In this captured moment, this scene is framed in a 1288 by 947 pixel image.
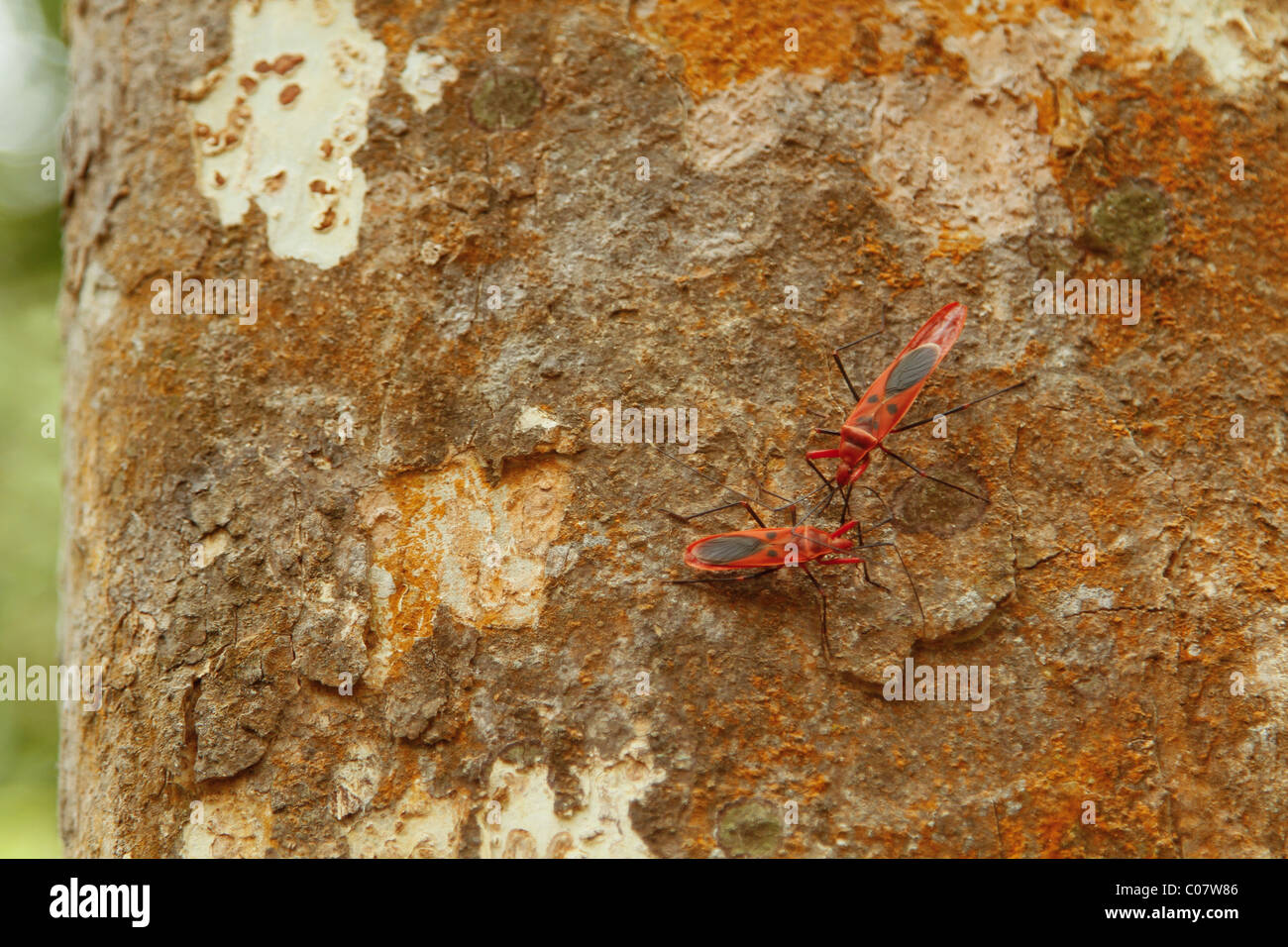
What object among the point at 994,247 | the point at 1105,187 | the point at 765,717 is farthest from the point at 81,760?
the point at 1105,187

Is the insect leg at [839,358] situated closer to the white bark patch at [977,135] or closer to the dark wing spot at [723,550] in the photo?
the white bark patch at [977,135]

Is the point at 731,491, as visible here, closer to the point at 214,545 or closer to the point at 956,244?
the point at 956,244

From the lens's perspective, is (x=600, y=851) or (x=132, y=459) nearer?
(x=600, y=851)

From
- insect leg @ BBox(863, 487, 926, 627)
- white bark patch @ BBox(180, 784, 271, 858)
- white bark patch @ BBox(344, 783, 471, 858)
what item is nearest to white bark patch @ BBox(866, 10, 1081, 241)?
insect leg @ BBox(863, 487, 926, 627)

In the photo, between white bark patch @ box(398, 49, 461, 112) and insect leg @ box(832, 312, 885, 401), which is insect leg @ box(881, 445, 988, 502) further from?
white bark patch @ box(398, 49, 461, 112)

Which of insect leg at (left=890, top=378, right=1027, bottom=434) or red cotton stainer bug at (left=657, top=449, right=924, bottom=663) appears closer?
red cotton stainer bug at (left=657, top=449, right=924, bottom=663)

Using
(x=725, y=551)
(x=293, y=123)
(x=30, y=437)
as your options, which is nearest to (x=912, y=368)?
(x=725, y=551)

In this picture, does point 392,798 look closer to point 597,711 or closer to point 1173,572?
point 597,711
